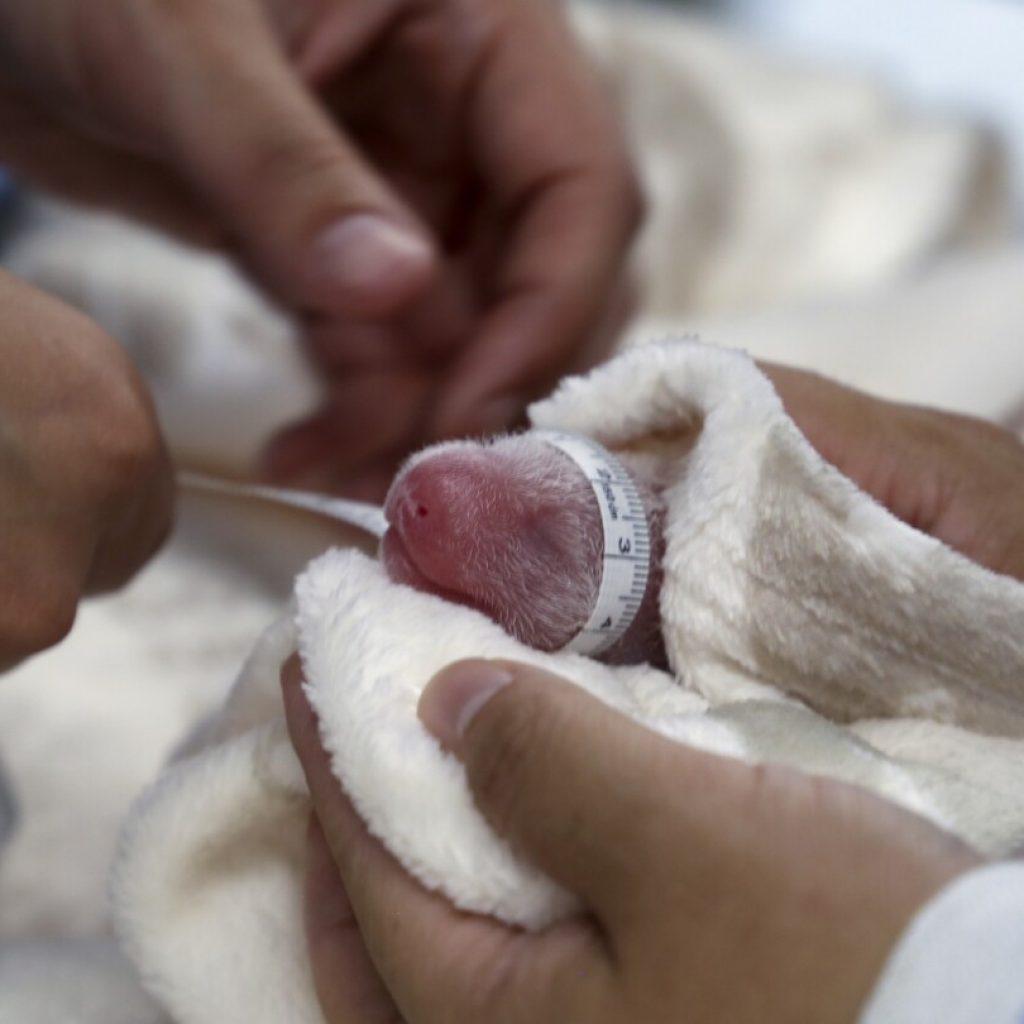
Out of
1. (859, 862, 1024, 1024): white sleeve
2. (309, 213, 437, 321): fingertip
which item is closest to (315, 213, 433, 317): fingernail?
(309, 213, 437, 321): fingertip

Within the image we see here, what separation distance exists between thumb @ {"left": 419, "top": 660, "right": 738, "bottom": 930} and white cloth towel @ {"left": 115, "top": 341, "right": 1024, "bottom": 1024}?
4cm

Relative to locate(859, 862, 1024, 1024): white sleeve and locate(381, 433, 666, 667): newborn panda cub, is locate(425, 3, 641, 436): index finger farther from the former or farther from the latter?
locate(859, 862, 1024, 1024): white sleeve

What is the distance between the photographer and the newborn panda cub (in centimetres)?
41

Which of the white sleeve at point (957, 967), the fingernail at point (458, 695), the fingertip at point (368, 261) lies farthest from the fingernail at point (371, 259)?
the white sleeve at point (957, 967)

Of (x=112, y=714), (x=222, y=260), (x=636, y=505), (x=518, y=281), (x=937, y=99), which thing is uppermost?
(x=937, y=99)

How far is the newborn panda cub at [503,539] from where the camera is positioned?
0.41 metres

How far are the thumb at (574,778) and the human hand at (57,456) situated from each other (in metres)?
0.20

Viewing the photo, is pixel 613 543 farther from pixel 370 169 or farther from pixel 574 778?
pixel 370 169

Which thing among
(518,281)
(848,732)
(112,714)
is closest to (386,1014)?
(848,732)

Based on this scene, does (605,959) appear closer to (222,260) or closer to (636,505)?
(636,505)

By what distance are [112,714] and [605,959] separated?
532mm

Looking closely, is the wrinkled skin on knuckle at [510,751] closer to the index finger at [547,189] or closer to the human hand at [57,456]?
the human hand at [57,456]

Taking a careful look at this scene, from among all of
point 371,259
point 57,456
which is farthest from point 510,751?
point 371,259

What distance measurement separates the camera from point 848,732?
1.40ft
